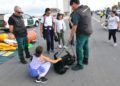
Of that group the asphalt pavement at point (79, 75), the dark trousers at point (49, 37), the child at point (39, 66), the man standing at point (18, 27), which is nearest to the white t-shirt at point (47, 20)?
the dark trousers at point (49, 37)

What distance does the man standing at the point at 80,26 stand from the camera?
7449 mm

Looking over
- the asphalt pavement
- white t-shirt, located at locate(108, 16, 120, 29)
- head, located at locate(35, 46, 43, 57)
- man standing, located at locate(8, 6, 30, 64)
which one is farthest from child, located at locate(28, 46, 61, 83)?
white t-shirt, located at locate(108, 16, 120, 29)

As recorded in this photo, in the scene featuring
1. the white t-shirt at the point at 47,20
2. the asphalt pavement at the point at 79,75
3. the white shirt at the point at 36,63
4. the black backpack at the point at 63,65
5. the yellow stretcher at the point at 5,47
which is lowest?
the yellow stretcher at the point at 5,47

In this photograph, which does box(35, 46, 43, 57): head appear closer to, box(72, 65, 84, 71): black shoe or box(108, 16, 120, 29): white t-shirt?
box(72, 65, 84, 71): black shoe

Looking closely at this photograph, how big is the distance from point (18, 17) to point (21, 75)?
2131mm

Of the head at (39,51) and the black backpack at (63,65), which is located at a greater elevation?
the head at (39,51)

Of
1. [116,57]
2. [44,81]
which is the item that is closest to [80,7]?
[44,81]

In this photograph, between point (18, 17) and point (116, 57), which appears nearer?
point (18, 17)

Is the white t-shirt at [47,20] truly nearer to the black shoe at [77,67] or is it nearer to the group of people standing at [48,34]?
the group of people standing at [48,34]

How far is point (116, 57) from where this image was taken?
31.3 feet

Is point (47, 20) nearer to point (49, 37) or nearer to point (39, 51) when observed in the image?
point (49, 37)

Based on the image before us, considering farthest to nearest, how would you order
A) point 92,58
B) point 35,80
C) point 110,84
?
point 92,58 < point 35,80 < point 110,84

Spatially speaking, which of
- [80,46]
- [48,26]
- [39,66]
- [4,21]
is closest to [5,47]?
[48,26]

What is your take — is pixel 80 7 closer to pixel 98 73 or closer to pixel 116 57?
pixel 98 73
